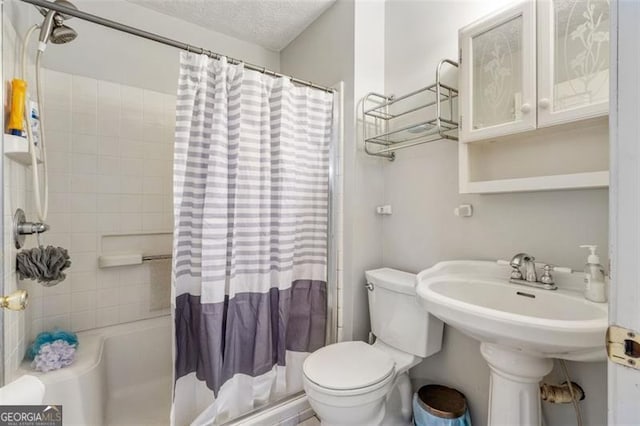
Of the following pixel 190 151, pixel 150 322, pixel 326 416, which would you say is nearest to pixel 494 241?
pixel 326 416

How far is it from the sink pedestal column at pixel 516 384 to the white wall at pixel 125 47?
2.32m

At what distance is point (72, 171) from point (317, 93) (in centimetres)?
147

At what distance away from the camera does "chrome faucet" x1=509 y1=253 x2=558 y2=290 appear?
3.55 feet

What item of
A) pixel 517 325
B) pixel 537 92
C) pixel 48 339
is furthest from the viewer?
pixel 48 339

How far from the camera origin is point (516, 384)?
3.28 ft

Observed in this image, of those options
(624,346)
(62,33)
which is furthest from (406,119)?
(62,33)

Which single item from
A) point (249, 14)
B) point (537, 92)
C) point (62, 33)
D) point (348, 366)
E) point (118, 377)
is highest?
point (249, 14)

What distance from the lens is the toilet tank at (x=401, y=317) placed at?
140 cm

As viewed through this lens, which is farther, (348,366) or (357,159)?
(357,159)

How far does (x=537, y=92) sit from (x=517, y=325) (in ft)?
2.73

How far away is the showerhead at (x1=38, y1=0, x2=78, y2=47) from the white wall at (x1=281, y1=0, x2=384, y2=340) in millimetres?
1279

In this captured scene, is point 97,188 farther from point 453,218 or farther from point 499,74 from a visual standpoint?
point 499,74

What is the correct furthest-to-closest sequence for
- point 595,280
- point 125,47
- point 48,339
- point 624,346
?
point 125,47, point 48,339, point 595,280, point 624,346

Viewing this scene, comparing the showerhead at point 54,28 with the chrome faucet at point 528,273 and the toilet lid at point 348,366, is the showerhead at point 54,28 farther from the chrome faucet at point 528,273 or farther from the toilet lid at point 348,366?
the chrome faucet at point 528,273
